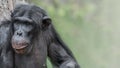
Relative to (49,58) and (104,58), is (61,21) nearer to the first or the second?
(104,58)

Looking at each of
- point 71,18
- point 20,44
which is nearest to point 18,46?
point 20,44

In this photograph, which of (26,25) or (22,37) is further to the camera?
(26,25)

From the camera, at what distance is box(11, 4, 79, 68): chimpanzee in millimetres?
9898

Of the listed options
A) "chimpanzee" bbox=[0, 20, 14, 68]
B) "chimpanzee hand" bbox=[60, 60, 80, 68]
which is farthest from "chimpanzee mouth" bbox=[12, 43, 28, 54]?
"chimpanzee hand" bbox=[60, 60, 80, 68]

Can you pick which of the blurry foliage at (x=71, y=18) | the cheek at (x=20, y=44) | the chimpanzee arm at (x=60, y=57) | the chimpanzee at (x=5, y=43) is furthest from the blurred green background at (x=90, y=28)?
the cheek at (x=20, y=44)

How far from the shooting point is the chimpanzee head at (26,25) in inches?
386

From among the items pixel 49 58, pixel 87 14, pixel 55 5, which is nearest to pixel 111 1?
pixel 87 14

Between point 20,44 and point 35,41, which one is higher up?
point 20,44

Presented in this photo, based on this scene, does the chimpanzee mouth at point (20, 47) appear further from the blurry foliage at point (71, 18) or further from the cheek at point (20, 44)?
the blurry foliage at point (71, 18)

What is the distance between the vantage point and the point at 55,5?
52.5 ft

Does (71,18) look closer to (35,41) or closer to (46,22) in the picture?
(35,41)

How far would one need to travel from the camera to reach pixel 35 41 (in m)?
10.3

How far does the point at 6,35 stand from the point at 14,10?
344mm

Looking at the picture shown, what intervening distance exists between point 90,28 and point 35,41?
21.5 ft
